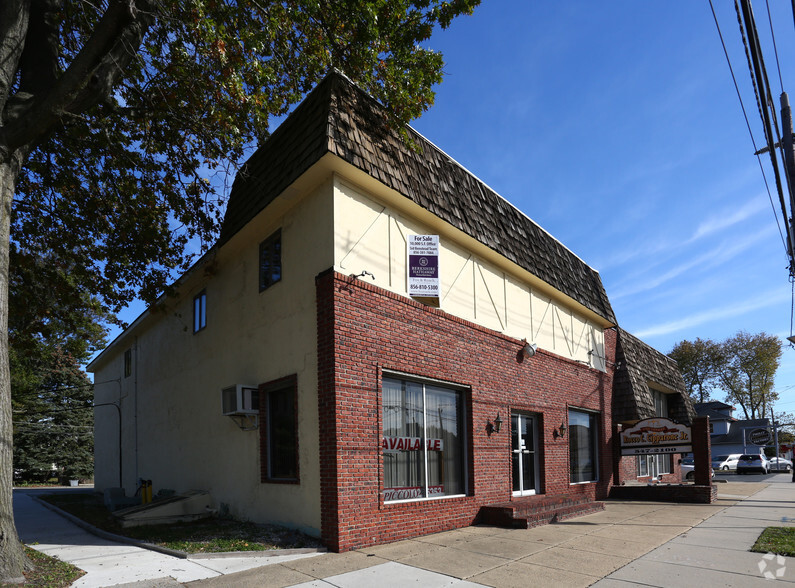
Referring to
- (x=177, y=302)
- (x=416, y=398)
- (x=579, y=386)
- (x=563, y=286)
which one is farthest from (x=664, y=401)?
(x=177, y=302)

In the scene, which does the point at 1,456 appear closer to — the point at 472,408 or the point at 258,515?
the point at 258,515

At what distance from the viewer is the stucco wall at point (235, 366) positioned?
9172mm

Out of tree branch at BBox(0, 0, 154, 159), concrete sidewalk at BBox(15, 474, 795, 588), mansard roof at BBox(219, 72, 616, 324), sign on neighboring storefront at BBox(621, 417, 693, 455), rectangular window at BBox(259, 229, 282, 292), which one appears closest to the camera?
concrete sidewalk at BBox(15, 474, 795, 588)

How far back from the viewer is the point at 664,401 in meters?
26.0

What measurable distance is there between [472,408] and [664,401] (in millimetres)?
18676

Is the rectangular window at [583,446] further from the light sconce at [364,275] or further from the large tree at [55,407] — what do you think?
the large tree at [55,407]

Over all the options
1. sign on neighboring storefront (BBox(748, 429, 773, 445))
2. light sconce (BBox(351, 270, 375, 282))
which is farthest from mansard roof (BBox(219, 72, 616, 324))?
sign on neighboring storefront (BBox(748, 429, 773, 445))

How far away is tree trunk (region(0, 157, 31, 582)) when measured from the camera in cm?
624

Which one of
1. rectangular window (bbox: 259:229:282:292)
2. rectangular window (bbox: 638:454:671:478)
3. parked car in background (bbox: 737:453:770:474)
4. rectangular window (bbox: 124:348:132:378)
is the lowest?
parked car in background (bbox: 737:453:770:474)

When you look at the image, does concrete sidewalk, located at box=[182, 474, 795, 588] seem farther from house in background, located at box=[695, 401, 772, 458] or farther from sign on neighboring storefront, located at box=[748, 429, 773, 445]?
house in background, located at box=[695, 401, 772, 458]

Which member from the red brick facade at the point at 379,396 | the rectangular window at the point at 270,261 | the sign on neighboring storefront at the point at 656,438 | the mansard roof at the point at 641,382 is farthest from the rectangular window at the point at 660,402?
the rectangular window at the point at 270,261

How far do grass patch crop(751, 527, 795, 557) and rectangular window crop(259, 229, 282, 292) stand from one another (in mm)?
8942

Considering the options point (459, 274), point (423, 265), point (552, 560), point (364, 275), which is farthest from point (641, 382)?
point (364, 275)

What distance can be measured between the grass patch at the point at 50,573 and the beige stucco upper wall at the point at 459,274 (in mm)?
5333
